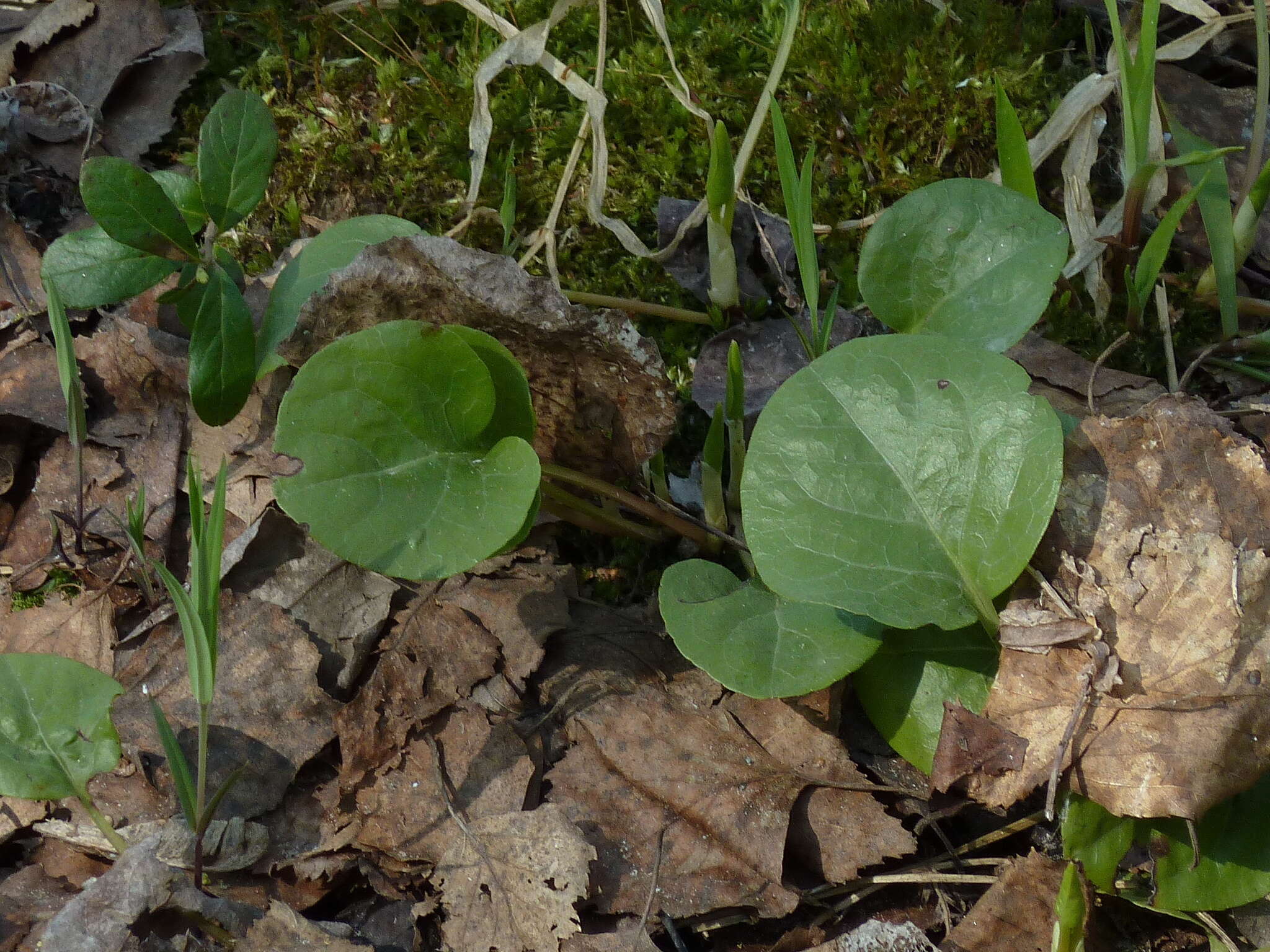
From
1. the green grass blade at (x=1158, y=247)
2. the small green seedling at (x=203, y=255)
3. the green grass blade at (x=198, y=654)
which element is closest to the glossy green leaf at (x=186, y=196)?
the small green seedling at (x=203, y=255)

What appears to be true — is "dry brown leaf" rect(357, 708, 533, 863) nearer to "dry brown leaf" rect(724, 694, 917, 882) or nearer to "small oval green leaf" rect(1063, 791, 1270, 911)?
"dry brown leaf" rect(724, 694, 917, 882)

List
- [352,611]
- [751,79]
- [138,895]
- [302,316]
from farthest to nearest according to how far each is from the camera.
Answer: [751,79] → [352,611] → [302,316] → [138,895]

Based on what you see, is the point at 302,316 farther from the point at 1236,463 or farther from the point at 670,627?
the point at 1236,463

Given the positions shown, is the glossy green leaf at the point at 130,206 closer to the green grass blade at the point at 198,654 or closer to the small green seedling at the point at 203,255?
the small green seedling at the point at 203,255

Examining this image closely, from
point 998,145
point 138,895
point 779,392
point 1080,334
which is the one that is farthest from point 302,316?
point 1080,334

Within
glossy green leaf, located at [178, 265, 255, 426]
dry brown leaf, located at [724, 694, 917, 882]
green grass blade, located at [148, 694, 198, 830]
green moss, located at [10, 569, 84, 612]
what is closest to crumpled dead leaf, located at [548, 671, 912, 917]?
dry brown leaf, located at [724, 694, 917, 882]
